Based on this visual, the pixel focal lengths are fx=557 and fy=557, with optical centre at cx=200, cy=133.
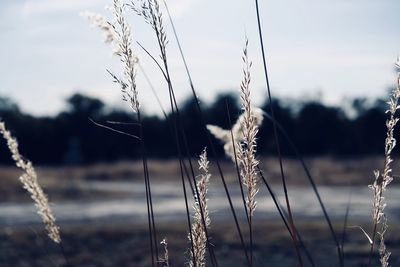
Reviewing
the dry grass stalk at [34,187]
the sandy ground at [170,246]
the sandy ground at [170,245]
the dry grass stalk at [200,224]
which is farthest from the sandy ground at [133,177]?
the dry grass stalk at [200,224]

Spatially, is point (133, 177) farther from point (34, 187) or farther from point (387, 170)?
point (387, 170)

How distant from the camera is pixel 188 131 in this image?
157 ft

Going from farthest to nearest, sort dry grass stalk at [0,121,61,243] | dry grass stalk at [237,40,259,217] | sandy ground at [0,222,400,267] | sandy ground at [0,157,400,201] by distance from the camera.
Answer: sandy ground at [0,157,400,201], sandy ground at [0,222,400,267], dry grass stalk at [0,121,61,243], dry grass stalk at [237,40,259,217]

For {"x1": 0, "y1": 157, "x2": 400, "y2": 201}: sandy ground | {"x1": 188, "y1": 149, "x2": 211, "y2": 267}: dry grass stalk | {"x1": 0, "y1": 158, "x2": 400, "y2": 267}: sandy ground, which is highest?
{"x1": 188, "y1": 149, "x2": 211, "y2": 267}: dry grass stalk

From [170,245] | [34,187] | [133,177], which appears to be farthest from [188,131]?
[34,187]

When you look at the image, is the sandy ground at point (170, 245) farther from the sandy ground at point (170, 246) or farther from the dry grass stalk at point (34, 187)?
the dry grass stalk at point (34, 187)

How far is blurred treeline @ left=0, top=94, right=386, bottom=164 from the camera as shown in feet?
140

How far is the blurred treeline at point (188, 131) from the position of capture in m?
42.5

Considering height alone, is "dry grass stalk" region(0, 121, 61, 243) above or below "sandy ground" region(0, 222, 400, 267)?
above

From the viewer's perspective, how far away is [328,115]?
4512 centimetres

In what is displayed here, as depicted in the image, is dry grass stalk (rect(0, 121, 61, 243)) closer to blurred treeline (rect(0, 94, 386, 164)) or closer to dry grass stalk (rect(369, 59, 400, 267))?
dry grass stalk (rect(369, 59, 400, 267))

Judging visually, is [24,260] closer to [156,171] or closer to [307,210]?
[307,210]

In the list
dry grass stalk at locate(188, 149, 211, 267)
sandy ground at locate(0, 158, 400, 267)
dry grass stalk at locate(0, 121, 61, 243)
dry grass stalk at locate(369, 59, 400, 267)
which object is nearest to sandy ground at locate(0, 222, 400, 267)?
sandy ground at locate(0, 158, 400, 267)

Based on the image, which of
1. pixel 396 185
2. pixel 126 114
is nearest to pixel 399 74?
pixel 396 185
